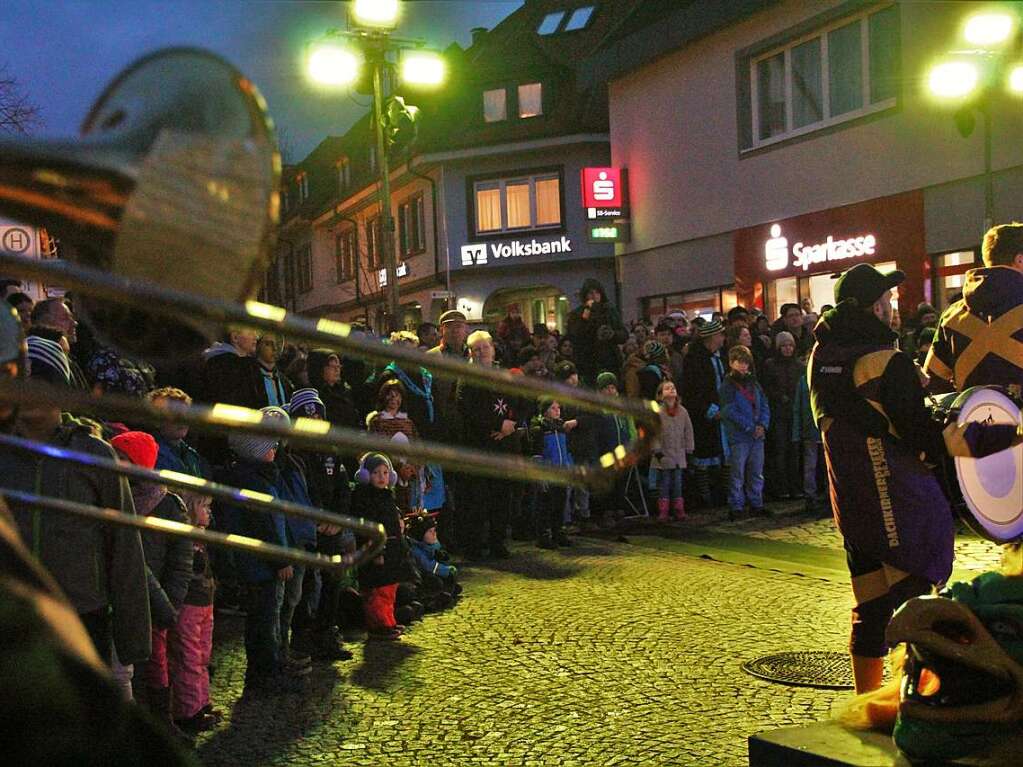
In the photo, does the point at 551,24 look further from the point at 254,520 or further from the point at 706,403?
the point at 254,520

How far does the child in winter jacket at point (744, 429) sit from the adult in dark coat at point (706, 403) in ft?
1.37

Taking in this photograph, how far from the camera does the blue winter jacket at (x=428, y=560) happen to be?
8273 mm

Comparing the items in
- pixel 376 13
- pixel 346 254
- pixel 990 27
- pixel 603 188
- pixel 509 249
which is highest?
pixel 346 254

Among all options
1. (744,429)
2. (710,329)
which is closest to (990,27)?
(710,329)

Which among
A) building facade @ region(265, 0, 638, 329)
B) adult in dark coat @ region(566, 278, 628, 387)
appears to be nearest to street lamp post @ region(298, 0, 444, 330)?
adult in dark coat @ region(566, 278, 628, 387)

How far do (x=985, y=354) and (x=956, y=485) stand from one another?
185cm

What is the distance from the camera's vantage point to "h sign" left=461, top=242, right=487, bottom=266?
3406cm

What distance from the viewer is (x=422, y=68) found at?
15086 millimetres

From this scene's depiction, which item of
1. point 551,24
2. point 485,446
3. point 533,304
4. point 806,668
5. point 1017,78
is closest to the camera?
point 806,668

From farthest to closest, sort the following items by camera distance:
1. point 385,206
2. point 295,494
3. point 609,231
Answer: point 609,231 → point 385,206 → point 295,494

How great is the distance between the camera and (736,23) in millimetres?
21484

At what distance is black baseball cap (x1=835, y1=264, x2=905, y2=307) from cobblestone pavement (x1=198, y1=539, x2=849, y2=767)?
73.7 inches

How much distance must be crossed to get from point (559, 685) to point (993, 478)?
2.80 metres

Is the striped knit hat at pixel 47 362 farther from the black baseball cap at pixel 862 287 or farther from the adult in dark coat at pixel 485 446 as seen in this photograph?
the adult in dark coat at pixel 485 446
